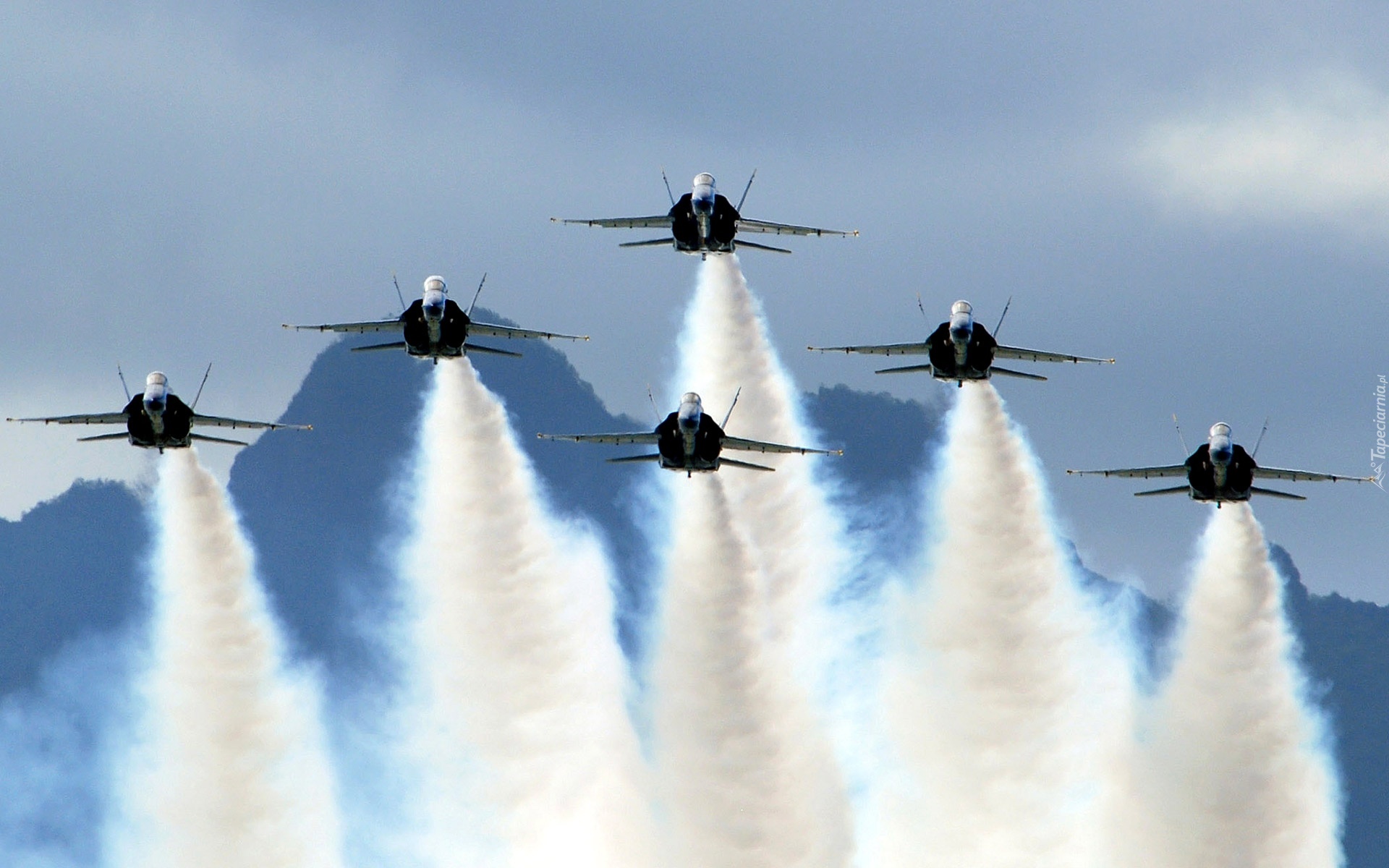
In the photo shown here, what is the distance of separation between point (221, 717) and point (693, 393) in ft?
117

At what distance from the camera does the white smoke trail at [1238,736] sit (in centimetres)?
14125

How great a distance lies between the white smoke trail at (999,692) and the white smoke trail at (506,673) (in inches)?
714

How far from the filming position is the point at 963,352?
127 metres

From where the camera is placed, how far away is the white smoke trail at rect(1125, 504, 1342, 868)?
463 feet

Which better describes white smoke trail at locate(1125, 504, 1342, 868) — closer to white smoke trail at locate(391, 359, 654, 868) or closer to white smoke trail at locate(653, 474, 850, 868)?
white smoke trail at locate(653, 474, 850, 868)

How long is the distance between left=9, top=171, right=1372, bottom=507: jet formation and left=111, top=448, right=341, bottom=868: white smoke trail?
15274 mm

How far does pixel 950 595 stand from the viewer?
151625mm

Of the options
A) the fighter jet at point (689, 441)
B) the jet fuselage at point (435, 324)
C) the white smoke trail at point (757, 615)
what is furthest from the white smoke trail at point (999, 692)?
the jet fuselage at point (435, 324)

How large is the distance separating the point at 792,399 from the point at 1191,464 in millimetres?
36169

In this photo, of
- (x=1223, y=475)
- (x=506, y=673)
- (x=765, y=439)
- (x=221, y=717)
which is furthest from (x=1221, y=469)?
(x=221, y=717)

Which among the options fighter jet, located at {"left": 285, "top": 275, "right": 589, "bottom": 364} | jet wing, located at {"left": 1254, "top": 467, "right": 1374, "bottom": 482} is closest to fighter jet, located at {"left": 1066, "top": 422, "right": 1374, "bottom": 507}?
jet wing, located at {"left": 1254, "top": 467, "right": 1374, "bottom": 482}

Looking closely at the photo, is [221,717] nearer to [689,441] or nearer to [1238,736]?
[689,441]

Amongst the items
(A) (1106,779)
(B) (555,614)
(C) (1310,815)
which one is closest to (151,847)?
(B) (555,614)

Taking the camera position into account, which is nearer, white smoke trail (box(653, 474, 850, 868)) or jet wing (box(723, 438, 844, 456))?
jet wing (box(723, 438, 844, 456))
